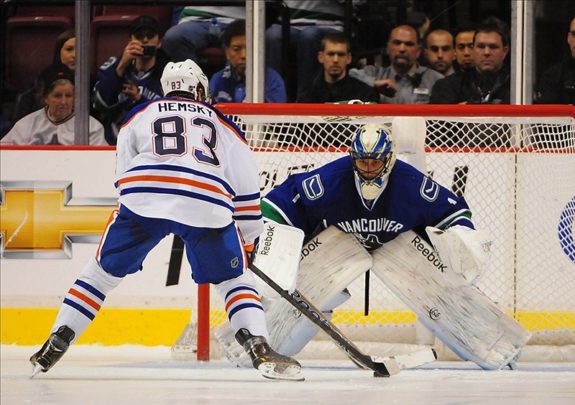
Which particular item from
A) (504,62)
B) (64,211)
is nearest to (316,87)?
(504,62)

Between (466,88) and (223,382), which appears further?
(466,88)

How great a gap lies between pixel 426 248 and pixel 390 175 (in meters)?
0.35

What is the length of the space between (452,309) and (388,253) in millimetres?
308

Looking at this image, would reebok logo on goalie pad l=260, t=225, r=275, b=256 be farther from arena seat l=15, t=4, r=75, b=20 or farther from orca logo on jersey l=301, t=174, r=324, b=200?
arena seat l=15, t=4, r=75, b=20

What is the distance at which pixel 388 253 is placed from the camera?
5.20 meters

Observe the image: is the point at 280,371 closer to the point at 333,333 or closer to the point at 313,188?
the point at 333,333

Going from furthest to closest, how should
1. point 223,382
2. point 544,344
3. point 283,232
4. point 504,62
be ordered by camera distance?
point 504,62, point 544,344, point 283,232, point 223,382

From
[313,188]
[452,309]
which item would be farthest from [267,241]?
[452,309]

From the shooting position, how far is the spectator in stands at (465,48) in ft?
20.3

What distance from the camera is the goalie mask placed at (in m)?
4.89

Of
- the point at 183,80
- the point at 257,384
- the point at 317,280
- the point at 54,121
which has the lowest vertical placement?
the point at 257,384

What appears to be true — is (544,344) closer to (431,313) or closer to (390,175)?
(431,313)

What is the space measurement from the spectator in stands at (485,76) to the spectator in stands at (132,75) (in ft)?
4.10

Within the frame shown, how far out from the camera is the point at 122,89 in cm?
634
